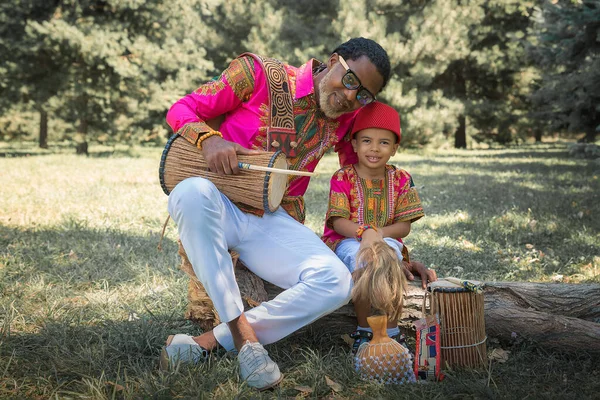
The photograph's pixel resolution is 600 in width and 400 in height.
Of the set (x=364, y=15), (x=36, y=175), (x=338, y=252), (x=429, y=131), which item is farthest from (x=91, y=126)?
(x=338, y=252)

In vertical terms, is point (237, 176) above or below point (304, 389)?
above

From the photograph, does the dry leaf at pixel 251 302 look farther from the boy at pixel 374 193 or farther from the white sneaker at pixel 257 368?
the boy at pixel 374 193

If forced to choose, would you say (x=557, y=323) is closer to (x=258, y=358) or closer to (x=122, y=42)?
(x=258, y=358)

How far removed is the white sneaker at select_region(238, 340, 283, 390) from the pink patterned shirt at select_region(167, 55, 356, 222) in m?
0.74

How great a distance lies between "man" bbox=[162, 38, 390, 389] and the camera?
2543 millimetres

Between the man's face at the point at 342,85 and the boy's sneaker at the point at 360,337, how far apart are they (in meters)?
1.23

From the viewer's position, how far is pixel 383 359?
2572mm

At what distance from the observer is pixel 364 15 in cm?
1744

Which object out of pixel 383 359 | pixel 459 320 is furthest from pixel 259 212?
pixel 459 320

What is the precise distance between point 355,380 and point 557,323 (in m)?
1.20

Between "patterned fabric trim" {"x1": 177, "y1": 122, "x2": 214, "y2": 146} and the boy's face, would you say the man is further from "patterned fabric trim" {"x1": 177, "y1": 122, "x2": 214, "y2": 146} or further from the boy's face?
the boy's face

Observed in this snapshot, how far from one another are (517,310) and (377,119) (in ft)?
4.35

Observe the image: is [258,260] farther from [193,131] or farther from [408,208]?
[408,208]

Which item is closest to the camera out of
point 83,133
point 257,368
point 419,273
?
point 257,368
